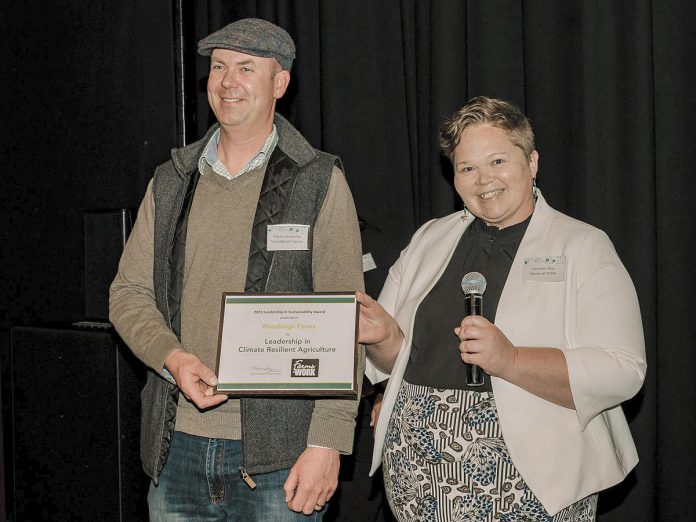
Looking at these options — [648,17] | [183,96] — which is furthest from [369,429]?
[648,17]

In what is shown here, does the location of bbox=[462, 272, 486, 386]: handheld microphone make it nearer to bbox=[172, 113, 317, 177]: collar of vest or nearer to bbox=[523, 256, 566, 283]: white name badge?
bbox=[523, 256, 566, 283]: white name badge

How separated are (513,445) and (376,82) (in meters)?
2.01

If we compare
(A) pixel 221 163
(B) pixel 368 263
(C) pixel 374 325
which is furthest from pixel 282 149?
(B) pixel 368 263

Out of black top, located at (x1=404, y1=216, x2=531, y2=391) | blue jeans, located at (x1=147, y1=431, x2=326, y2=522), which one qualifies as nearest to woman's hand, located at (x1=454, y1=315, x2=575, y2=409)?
black top, located at (x1=404, y1=216, x2=531, y2=391)

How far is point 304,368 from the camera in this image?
184 cm

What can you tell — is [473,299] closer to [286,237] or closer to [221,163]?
[286,237]

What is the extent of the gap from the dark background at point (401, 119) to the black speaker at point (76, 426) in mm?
115

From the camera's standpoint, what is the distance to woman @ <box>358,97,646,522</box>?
Result: 1.88 meters

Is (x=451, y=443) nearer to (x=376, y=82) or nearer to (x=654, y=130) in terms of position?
(x=654, y=130)

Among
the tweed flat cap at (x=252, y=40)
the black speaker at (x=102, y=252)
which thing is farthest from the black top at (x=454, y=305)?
the black speaker at (x=102, y=252)

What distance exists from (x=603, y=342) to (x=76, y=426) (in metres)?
2.15

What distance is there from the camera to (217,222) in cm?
200

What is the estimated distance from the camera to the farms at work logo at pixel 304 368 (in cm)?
184

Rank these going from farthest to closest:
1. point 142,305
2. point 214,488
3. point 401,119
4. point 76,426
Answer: point 401,119
point 76,426
point 142,305
point 214,488
